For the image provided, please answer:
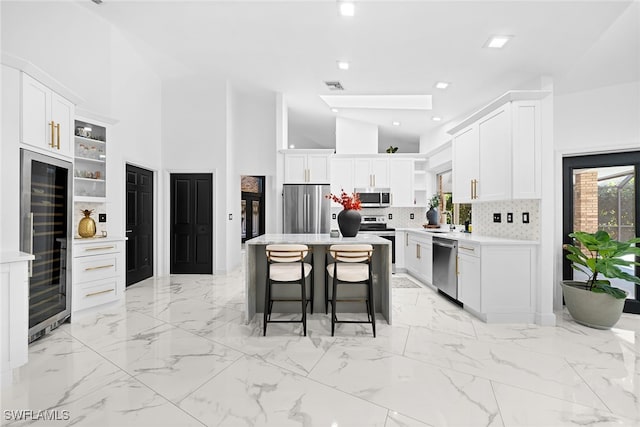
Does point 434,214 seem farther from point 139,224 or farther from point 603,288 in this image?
point 139,224

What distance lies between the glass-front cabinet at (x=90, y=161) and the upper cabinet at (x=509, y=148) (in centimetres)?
475

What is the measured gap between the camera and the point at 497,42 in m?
3.30

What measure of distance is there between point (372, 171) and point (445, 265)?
2916 mm

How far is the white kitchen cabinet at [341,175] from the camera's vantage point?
6.57 m

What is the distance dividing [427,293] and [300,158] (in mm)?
3392

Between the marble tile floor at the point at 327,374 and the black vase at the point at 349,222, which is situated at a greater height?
the black vase at the point at 349,222

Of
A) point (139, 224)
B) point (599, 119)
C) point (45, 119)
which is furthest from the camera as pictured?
point (139, 224)

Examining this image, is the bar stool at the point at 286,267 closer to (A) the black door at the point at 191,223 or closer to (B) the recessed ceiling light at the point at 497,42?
(B) the recessed ceiling light at the point at 497,42

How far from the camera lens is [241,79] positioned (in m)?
5.41

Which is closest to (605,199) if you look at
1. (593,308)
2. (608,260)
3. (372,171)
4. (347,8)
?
(608,260)

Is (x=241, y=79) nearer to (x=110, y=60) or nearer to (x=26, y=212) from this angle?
(x=110, y=60)

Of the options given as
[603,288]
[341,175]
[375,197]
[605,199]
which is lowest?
[603,288]

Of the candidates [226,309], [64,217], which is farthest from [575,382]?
[64,217]

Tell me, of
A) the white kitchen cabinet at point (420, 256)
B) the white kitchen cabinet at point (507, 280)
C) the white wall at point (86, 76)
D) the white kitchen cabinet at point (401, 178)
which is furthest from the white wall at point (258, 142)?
the white kitchen cabinet at point (507, 280)
